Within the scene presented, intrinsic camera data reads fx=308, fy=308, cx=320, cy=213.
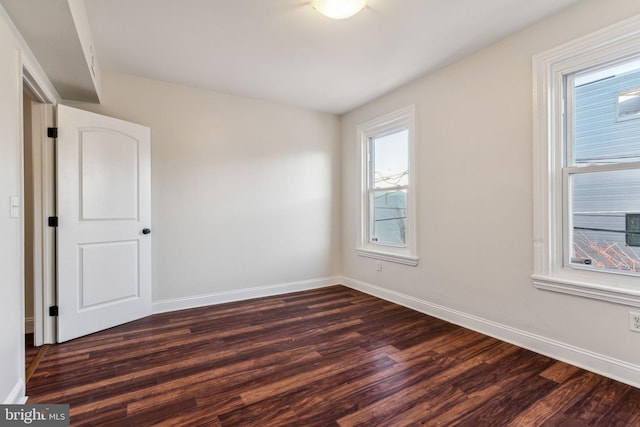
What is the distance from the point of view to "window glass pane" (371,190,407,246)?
145 inches

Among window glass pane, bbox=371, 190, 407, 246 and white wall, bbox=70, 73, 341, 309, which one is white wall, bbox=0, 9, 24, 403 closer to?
white wall, bbox=70, 73, 341, 309

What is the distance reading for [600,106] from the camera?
214 centimetres

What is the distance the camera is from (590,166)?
2.15m

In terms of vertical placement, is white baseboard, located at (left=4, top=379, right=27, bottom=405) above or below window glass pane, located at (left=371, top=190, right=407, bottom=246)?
below

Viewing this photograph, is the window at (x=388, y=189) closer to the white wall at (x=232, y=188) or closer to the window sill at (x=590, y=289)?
the white wall at (x=232, y=188)

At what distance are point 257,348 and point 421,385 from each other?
125 cm

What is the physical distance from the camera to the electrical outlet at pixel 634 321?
1.89m

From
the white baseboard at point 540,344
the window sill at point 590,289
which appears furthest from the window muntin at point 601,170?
the white baseboard at point 540,344

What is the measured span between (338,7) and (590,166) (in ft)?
6.73

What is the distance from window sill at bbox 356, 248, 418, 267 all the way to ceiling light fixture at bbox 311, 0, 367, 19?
2.38 meters

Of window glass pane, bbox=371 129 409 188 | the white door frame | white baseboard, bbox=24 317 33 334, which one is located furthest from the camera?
window glass pane, bbox=371 129 409 188

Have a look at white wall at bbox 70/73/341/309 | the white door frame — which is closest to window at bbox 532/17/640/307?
white wall at bbox 70/73/341/309

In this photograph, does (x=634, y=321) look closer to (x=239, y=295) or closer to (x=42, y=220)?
(x=239, y=295)
